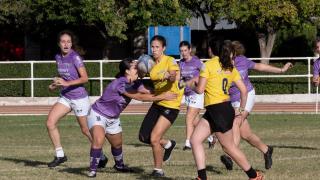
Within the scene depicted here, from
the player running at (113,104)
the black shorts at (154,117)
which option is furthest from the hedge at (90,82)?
the black shorts at (154,117)

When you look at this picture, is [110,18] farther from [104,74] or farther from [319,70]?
[319,70]

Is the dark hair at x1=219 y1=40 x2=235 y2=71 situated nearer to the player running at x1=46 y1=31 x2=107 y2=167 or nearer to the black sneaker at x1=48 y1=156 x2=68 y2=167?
the player running at x1=46 y1=31 x2=107 y2=167

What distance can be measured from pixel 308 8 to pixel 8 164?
30.7 metres

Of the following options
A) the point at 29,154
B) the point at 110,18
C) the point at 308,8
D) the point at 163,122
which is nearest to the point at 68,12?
the point at 110,18

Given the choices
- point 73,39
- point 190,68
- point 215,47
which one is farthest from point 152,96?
point 190,68

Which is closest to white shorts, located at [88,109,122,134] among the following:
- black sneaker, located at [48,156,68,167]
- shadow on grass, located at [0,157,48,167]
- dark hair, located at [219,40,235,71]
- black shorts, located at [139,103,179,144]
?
black shorts, located at [139,103,179,144]

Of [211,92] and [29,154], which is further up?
[211,92]

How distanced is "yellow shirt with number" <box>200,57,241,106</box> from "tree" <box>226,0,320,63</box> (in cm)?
3148

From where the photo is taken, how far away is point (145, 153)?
17609mm

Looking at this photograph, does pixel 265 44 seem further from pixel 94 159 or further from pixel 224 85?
pixel 224 85

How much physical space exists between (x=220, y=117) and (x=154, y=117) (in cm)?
171

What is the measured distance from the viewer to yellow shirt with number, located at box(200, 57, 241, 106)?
40.7 ft

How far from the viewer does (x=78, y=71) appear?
1495 cm

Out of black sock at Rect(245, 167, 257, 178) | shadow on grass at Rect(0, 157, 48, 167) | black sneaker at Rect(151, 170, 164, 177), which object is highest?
black sock at Rect(245, 167, 257, 178)
